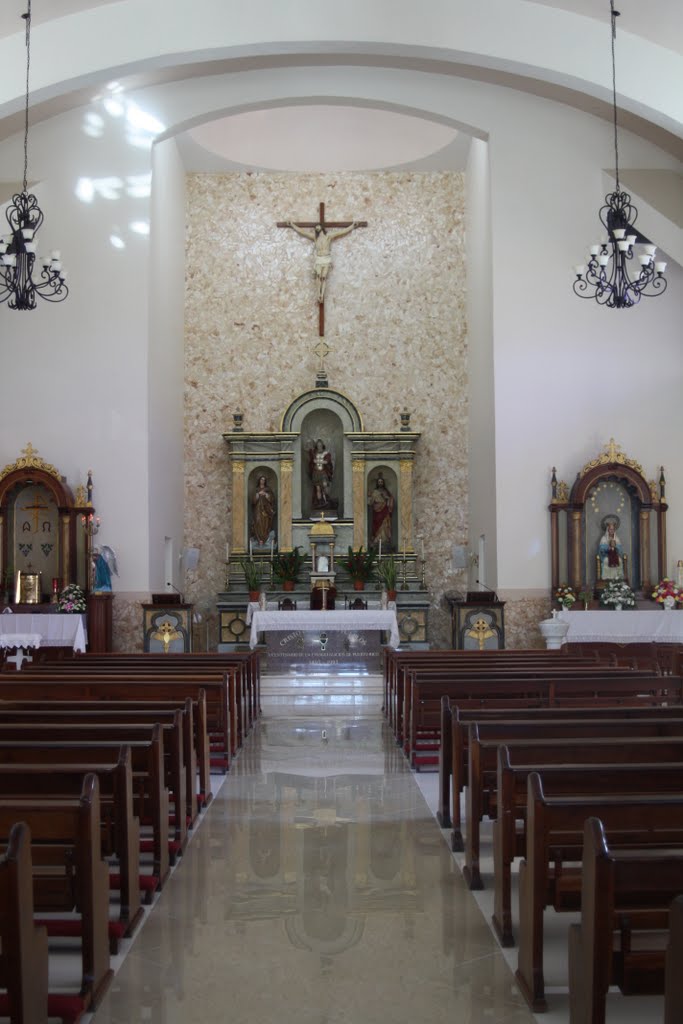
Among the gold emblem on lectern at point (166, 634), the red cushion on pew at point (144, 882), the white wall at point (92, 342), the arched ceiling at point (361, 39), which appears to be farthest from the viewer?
the white wall at point (92, 342)

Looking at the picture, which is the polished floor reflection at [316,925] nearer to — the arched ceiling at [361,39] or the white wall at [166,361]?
the arched ceiling at [361,39]

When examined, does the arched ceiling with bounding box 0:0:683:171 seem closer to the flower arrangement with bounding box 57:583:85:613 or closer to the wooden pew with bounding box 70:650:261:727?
the flower arrangement with bounding box 57:583:85:613

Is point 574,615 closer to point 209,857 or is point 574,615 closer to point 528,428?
point 528,428

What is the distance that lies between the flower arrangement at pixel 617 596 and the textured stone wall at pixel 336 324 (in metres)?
3.98

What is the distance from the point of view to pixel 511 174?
659 inches

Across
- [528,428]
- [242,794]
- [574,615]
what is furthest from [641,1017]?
[528,428]

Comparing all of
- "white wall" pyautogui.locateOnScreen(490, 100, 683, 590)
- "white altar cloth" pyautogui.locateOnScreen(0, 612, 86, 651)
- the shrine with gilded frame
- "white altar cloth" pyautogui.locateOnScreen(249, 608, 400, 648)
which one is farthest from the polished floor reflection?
"white wall" pyautogui.locateOnScreen(490, 100, 683, 590)

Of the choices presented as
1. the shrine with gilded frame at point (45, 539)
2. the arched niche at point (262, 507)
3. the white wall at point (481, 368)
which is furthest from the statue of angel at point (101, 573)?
the white wall at point (481, 368)

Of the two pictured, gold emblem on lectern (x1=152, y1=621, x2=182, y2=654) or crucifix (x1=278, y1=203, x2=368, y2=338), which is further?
crucifix (x1=278, y1=203, x2=368, y2=338)

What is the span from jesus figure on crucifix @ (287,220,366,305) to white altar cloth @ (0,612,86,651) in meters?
7.67

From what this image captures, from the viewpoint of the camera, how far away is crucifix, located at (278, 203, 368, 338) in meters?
19.4

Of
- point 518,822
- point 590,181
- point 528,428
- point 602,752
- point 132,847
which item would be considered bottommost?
point 518,822

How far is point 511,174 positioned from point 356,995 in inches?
581

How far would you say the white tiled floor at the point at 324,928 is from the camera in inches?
148
